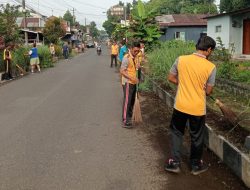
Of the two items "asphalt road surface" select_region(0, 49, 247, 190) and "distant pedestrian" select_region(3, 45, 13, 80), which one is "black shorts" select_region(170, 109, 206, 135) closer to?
"asphalt road surface" select_region(0, 49, 247, 190)

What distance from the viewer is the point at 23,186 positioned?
5.12 m

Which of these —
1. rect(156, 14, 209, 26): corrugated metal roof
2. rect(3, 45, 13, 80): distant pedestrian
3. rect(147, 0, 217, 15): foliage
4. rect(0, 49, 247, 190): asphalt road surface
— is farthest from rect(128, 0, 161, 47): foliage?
rect(147, 0, 217, 15): foliage

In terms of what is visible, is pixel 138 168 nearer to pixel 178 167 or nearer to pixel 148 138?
pixel 178 167

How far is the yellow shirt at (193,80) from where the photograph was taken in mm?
5309

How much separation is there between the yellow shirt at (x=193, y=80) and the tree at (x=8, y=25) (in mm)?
18479

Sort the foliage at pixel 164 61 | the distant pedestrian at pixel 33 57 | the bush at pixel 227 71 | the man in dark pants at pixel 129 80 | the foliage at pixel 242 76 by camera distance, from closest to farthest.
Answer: the man in dark pants at pixel 129 80 < the foliage at pixel 242 76 < the bush at pixel 227 71 < the foliage at pixel 164 61 < the distant pedestrian at pixel 33 57

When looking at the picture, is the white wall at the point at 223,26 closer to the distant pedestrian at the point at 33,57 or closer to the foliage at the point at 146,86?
the distant pedestrian at the point at 33,57

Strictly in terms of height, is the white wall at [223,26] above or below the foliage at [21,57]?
above

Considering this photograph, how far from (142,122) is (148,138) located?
1.39 meters

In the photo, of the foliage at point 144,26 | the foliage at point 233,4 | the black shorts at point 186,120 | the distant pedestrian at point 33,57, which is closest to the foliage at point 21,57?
the distant pedestrian at point 33,57

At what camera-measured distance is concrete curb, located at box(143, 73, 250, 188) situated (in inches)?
197

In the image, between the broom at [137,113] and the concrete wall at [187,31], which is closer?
the broom at [137,113]

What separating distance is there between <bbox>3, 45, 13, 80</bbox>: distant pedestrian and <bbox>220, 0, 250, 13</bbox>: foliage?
2056 centimetres

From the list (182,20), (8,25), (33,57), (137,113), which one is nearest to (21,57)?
(33,57)
